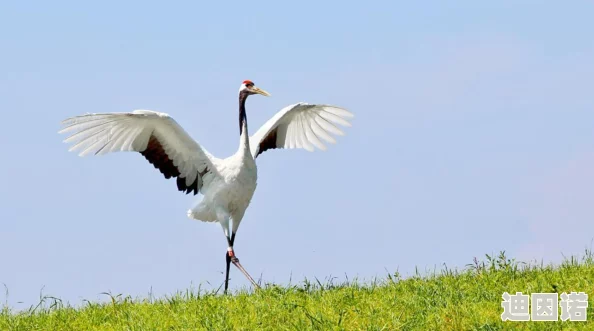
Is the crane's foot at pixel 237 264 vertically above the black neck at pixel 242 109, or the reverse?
the black neck at pixel 242 109

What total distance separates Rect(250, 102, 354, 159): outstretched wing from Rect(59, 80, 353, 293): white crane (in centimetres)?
92

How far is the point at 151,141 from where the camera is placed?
1140 centimetres

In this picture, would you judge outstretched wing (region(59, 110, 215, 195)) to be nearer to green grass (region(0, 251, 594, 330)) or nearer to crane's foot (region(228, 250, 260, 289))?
crane's foot (region(228, 250, 260, 289))

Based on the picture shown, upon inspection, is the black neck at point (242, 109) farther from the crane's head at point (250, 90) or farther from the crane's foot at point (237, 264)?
the crane's foot at point (237, 264)

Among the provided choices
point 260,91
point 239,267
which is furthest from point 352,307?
point 260,91

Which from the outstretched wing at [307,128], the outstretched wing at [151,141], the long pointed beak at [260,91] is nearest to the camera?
the outstretched wing at [151,141]

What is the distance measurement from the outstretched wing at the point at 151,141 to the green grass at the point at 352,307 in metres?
2.39

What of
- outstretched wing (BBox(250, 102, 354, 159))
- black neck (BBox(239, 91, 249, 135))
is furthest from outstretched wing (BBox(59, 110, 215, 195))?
outstretched wing (BBox(250, 102, 354, 159))

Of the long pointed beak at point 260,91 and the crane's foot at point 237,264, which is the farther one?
the long pointed beak at point 260,91

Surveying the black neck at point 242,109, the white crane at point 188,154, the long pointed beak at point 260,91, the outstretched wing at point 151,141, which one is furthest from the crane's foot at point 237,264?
the long pointed beak at point 260,91

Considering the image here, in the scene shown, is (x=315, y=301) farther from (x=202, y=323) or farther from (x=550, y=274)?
(x=550, y=274)

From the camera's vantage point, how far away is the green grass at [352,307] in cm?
724

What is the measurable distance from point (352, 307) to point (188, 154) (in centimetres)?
431

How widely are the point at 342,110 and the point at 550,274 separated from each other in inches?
189
